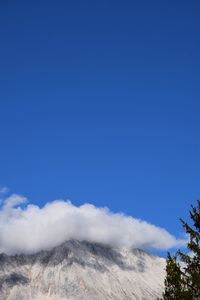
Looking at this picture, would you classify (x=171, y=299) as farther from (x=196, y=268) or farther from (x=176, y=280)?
(x=196, y=268)

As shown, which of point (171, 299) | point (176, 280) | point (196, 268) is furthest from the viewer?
point (171, 299)

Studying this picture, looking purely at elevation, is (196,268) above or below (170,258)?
below

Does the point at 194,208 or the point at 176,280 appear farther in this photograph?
the point at 176,280

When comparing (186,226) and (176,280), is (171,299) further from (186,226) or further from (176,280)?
(186,226)

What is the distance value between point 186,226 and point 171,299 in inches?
212

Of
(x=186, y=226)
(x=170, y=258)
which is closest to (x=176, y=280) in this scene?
(x=170, y=258)

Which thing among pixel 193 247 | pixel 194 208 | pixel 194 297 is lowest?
pixel 194 297

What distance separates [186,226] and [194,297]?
3.23 meters

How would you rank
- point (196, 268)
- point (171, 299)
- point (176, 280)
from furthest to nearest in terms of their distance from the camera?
point (171, 299) → point (176, 280) → point (196, 268)

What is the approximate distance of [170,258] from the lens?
24.7m

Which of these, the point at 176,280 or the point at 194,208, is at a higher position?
the point at 194,208

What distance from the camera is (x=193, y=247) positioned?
21812 mm

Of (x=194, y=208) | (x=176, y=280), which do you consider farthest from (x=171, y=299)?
(x=194, y=208)

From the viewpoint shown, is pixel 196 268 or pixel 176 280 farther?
pixel 176 280
